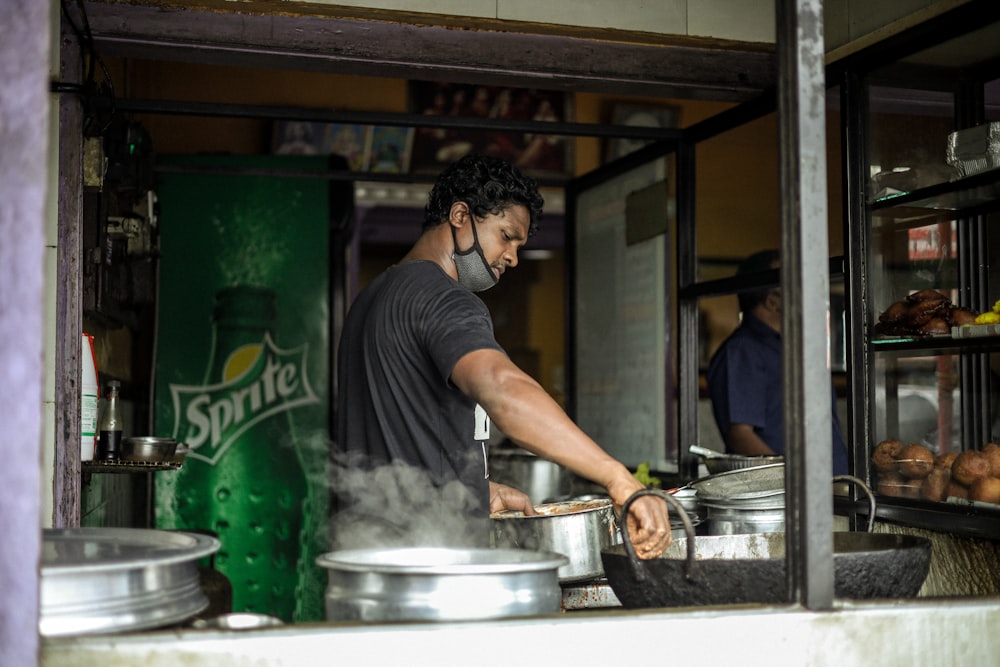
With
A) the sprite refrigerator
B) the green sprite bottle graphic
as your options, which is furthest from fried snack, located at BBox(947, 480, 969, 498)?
the green sprite bottle graphic

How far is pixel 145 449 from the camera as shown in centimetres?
345

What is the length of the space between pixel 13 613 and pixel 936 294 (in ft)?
8.75

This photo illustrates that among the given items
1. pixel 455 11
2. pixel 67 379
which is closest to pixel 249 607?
pixel 67 379

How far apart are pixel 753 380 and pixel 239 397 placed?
7.73 feet

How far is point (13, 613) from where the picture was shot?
1.25 metres

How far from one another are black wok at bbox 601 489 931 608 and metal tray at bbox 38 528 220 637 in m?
0.68

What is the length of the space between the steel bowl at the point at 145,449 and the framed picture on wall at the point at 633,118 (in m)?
3.82

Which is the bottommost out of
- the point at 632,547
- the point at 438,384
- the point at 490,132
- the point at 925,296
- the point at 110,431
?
the point at 632,547

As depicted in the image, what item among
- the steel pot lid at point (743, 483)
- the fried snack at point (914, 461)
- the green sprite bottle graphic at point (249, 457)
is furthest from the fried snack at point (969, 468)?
the green sprite bottle graphic at point (249, 457)

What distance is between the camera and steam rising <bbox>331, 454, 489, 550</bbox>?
2572 mm

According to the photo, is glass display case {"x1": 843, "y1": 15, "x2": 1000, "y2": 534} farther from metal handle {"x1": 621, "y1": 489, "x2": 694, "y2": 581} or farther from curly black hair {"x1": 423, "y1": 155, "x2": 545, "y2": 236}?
metal handle {"x1": 621, "y1": 489, "x2": 694, "y2": 581}

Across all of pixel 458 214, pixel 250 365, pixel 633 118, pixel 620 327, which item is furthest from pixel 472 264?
pixel 633 118

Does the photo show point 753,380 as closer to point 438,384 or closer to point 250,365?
point 438,384

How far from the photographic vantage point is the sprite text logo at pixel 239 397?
193 inches
